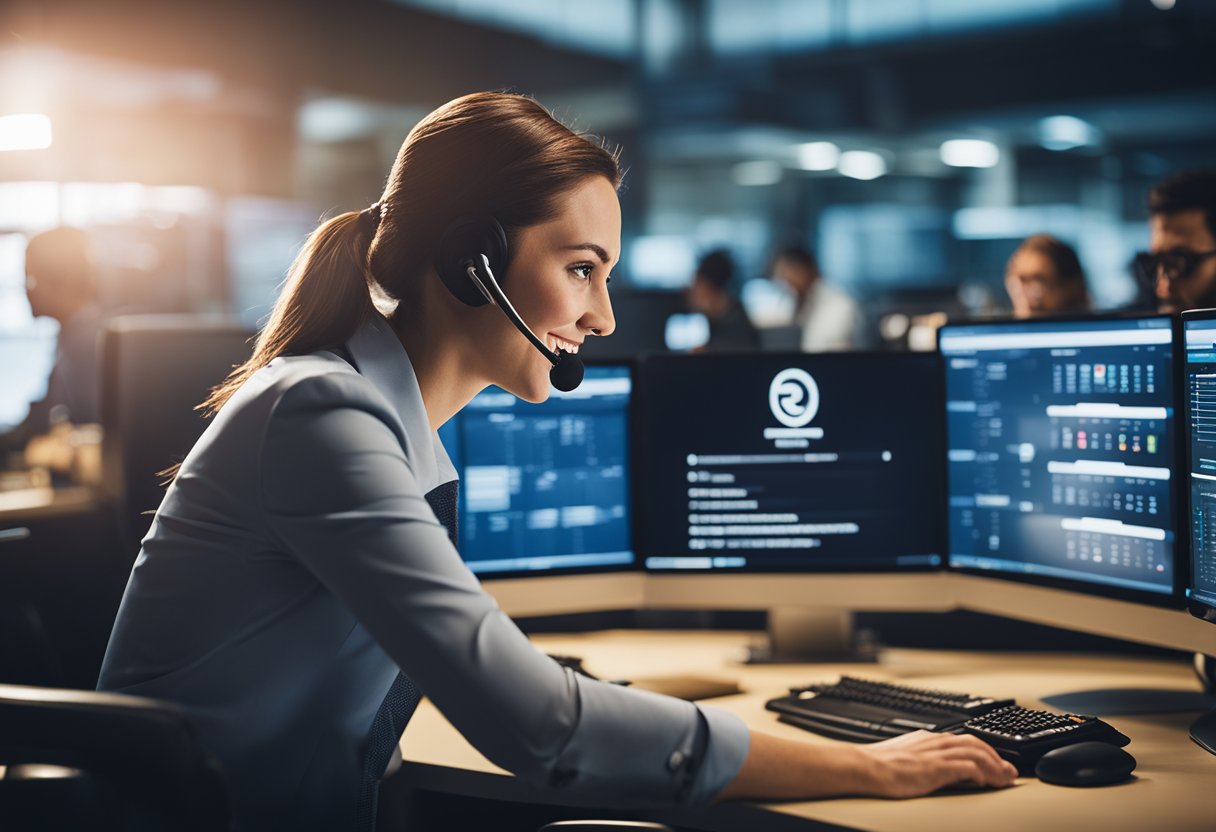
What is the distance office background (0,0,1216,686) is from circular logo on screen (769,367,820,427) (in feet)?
4.72

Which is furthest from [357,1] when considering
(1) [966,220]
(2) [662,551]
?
(1) [966,220]

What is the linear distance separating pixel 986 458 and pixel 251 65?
5.39 metres

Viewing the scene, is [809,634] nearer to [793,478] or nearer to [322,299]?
[793,478]

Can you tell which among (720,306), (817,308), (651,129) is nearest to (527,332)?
(720,306)

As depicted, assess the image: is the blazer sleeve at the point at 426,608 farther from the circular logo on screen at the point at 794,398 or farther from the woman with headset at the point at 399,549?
the circular logo on screen at the point at 794,398

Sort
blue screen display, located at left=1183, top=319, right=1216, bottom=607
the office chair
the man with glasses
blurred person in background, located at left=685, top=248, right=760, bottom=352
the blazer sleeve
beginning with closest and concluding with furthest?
the office chair, the blazer sleeve, blue screen display, located at left=1183, top=319, right=1216, bottom=607, the man with glasses, blurred person in background, located at left=685, top=248, right=760, bottom=352

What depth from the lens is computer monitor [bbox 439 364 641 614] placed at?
5.92ft

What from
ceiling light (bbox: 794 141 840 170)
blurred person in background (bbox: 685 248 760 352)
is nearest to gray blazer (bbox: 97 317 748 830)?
blurred person in background (bbox: 685 248 760 352)

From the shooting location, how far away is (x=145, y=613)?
107cm

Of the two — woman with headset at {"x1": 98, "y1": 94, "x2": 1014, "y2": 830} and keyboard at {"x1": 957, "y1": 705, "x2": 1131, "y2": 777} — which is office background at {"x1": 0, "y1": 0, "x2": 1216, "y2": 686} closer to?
woman with headset at {"x1": 98, "y1": 94, "x2": 1014, "y2": 830}

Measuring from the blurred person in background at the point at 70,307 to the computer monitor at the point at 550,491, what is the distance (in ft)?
→ 8.05

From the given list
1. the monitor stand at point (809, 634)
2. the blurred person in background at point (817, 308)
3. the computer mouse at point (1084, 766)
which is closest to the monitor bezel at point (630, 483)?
the monitor stand at point (809, 634)

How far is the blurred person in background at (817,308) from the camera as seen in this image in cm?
639

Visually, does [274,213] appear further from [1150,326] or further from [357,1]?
[1150,326]
